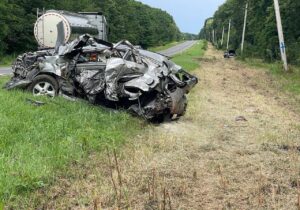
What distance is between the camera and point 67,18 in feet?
75.0

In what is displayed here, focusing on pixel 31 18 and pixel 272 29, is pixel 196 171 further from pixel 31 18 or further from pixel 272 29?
pixel 31 18

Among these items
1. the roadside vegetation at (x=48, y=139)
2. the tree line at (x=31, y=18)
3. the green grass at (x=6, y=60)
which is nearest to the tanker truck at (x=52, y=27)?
the green grass at (x=6, y=60)

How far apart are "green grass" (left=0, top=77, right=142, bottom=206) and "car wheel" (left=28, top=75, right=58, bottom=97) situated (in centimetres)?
36

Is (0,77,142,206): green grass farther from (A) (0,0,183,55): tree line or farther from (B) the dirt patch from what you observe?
(A) (0,0,183,55): tree line

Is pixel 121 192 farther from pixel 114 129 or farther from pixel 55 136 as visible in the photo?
pixel 114 129

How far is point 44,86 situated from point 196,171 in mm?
6043

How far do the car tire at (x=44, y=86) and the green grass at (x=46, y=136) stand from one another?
36cm

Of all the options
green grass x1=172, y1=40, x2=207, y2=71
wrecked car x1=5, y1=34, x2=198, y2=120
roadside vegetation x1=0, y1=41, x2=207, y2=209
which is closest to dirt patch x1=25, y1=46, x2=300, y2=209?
roadside vegetation x1=0, y1=41, x2=207, y2=209

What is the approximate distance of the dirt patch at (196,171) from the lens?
18.0 feet

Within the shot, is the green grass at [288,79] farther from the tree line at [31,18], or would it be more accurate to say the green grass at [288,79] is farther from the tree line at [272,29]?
the tree line at [31,18]

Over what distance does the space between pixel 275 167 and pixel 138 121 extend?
12.4ft

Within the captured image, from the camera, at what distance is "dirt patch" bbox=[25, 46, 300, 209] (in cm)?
548

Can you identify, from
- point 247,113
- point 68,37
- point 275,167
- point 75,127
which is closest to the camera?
point 275,167

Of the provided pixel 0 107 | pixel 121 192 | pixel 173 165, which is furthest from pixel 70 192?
pixel 0 107
